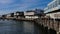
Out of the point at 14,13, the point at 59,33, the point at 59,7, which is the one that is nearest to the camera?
the point at 59,33

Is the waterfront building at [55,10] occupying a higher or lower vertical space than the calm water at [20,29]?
higher

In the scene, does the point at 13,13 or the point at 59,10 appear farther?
the point at 13,13

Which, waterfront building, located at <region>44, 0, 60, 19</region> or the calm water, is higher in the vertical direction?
waterfront building, located at <region>44, 0, 60, 19</region>

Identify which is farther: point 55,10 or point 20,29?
point 55,10

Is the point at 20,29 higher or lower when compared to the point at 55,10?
lower

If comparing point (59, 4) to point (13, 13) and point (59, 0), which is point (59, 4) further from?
point (13, 13)

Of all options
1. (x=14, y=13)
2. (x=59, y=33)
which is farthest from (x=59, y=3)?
(x=14, y=13)

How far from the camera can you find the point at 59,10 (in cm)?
5872

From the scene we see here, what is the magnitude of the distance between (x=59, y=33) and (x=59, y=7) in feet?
113

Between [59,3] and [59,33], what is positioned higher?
[59,3]

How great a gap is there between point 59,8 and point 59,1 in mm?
2093

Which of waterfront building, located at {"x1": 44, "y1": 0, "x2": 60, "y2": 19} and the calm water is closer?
the calm water

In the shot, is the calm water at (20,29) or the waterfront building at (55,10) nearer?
the calm water at (20,29)

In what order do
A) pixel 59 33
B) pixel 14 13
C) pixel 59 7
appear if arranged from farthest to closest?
pixel 14 13, pixel 59 7, pixel 59 33
